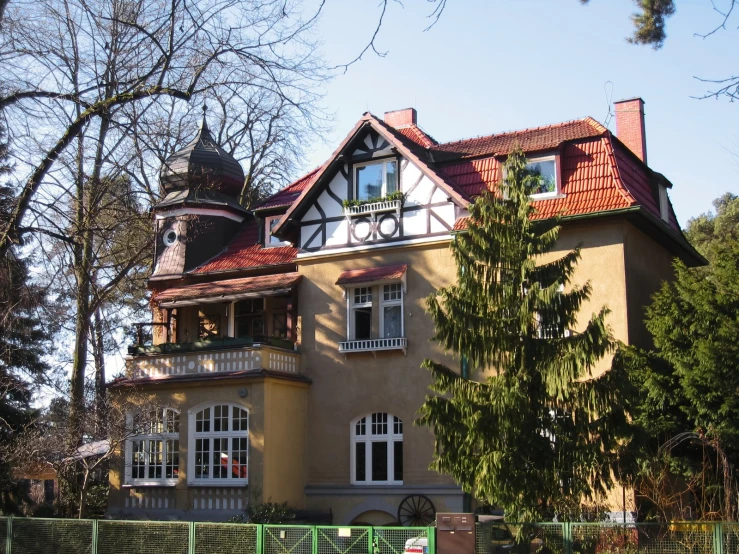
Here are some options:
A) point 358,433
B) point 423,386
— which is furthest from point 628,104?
point 358,433

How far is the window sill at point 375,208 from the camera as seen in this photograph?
23.7 metres

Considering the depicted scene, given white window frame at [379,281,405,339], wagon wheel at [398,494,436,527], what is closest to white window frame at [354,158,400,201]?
white window frame at [379,281,405,339]

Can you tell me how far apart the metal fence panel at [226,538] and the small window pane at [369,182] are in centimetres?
1036

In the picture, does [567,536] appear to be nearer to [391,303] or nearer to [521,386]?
[521,386]

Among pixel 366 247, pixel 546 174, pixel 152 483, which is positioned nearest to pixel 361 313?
pixel 366 247

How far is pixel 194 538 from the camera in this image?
1698cm

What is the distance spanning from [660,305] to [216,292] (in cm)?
1176

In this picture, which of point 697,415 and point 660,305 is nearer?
point 697,415

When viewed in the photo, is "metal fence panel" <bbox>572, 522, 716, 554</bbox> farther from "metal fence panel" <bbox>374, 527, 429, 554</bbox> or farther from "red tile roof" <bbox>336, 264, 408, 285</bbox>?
"red tile roof" <bbox>336, 264, 408, 285</bbox>

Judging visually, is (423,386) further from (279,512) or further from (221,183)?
(221,183)

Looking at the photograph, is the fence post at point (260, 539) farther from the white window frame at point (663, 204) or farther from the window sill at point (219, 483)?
the white window frame at point (663, 204)

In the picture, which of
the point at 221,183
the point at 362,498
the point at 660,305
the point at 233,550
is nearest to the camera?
the point at 233,550

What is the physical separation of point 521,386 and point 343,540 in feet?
13.0

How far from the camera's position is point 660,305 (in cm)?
1984
